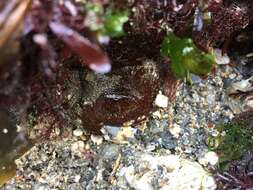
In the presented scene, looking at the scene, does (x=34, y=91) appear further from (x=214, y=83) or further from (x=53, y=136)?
(x=214, y=83)

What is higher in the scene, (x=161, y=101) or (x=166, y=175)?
(x=161, y=101)

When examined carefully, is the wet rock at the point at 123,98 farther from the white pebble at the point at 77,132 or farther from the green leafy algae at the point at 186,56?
the green leafy algae at the point at 186,56

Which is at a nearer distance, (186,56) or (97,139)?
(186,56)

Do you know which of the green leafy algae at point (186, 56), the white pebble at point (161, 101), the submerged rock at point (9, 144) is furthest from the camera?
the white pebble at point (161, 101)

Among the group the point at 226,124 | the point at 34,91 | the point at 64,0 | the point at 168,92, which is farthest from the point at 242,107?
the point at 64,0

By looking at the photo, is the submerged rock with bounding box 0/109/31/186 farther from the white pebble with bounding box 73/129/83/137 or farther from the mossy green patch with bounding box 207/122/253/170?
the mossy green patch with bounding box 207/122/253/170

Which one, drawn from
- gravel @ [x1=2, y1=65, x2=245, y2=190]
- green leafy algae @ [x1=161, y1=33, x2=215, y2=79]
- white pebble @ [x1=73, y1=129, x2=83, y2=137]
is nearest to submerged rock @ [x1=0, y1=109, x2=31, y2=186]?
gravel @ [x1=2, y1=65, x2=245, y2=190]

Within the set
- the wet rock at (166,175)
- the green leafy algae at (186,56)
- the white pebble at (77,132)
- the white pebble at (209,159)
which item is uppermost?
the green leafy algae at (186,56)

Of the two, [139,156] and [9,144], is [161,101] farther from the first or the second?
[9,144]

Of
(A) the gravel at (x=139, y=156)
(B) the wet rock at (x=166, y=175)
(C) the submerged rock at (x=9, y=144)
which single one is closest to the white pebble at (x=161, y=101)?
(A) the gravel at (x=139, y=156)

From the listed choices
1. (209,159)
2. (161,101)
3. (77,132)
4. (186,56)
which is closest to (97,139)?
(77,132)

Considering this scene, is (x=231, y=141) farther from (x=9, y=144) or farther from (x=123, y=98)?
(x=9, y=144)
